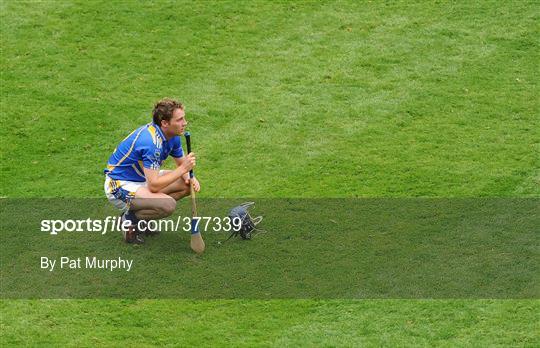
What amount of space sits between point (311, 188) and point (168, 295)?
2601 millimetres

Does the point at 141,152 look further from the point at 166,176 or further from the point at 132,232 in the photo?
the point at 132,232

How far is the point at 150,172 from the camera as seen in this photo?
11.0 meters

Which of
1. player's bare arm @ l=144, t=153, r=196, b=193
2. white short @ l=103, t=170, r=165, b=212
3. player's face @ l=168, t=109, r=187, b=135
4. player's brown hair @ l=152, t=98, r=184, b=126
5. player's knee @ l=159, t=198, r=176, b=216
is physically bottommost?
player's knee @ l=159, t=198, r=176, b=216

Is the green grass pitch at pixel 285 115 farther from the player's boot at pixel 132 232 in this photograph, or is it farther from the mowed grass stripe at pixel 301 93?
the player's boot at pixel 132 232

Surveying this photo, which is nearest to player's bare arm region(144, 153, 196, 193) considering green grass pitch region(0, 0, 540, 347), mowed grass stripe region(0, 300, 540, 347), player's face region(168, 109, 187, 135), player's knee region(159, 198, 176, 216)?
player's knee region(159, 198, 176, 216)

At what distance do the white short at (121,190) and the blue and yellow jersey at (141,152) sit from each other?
0.05 metres

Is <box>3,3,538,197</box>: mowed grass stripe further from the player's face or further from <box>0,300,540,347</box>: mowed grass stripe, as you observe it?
<box>0,300,540,347</box>: mowed grass stripe

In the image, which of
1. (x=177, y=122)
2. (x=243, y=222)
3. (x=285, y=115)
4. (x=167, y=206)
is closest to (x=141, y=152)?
(x=177, y=122)

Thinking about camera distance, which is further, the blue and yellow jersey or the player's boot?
the player's boot

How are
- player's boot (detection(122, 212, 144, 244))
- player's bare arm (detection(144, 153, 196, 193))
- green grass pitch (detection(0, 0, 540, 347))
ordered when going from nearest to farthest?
green grass pitch (detection(0, 0, 540, 347)), player's bare arm (detection(144, 153, 196, 193)), player's boot (detection(122, 212, 144, 244))

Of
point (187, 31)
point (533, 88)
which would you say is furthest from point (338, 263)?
point (187, 31)

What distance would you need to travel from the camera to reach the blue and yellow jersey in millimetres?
10977

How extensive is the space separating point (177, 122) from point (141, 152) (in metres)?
0.49

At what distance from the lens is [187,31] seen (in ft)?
50.7
